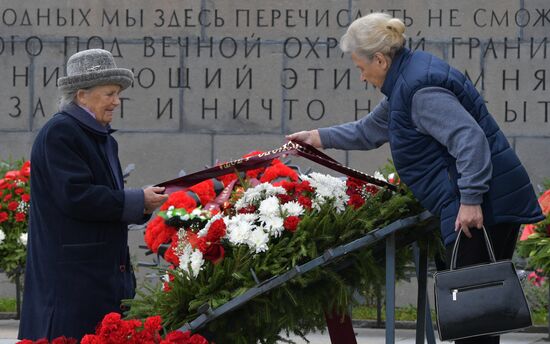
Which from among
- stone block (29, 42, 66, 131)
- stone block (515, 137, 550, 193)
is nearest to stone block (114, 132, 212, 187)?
stone block (29, 42, 66, 131)

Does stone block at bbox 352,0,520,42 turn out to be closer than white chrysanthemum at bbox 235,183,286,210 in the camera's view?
No

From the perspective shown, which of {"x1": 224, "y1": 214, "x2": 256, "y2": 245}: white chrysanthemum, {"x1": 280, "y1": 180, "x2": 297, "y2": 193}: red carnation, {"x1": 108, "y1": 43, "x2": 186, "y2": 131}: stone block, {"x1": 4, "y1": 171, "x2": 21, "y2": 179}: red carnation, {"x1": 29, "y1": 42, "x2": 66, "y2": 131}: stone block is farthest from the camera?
{"x1": 29, "y1": 42, "x2": 66, "y2": 131}: stone block

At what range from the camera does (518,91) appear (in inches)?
427

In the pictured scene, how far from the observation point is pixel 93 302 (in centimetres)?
507

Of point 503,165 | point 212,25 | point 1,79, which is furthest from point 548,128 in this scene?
point 503,165

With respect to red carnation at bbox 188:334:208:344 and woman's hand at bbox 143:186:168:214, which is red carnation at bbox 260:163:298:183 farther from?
red carnation at bbox 188:334:208:344

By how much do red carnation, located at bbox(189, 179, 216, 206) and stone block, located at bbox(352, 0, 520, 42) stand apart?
5649 millimetres

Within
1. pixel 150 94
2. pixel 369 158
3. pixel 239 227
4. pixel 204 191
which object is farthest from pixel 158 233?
pixel 150 94

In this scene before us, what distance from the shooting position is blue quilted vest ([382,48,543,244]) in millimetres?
4891

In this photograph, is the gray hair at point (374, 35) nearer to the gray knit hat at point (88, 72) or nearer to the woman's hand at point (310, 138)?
the woman's hand at point (310, 138)

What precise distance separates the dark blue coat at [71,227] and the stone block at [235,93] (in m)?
5.98

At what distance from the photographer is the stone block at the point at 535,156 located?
10.7 meters

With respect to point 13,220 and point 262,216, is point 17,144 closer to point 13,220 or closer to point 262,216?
point 13,220

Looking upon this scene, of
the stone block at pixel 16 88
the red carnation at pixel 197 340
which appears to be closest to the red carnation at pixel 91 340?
the red carnation at pixel 197 340
